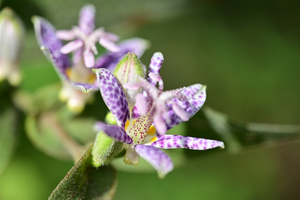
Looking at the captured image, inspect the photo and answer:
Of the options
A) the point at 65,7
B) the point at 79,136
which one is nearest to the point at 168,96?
the point at 79,136

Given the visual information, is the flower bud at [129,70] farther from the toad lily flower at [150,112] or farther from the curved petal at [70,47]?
the curved petal at [70,47]

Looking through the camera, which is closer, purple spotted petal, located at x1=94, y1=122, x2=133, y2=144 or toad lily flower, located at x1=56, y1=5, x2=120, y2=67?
purple spotted petal, located at x1=94, y1=122, x2=133, y2=144

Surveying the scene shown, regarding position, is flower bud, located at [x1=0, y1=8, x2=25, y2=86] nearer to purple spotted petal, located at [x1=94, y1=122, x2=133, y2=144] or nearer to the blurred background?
the blurred background

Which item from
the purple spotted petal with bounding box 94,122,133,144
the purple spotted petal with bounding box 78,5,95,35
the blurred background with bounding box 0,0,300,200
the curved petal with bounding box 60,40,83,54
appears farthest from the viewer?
the blurred background with bounding box 0,0,300,200

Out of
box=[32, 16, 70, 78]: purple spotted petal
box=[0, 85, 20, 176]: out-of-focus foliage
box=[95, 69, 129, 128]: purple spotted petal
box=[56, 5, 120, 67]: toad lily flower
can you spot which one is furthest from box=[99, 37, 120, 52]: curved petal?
box=[0, 85, 20, 176]: out-of-focus foliage

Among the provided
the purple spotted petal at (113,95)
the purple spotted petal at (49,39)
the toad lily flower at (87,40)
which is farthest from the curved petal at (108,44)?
the purple spotted petal at (113,95)

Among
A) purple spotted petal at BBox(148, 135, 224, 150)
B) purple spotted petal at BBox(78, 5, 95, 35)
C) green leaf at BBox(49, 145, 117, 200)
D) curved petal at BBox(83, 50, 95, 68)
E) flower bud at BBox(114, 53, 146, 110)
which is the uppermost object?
purple spotted petal at BBox(78, 5, 95, 35)
